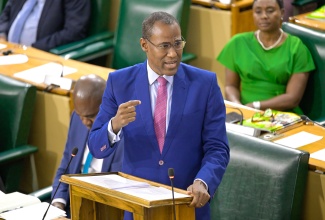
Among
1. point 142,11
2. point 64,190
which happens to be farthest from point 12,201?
point 142,11

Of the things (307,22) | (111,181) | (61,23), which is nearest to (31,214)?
(111,181)

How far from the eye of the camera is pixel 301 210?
3.82m

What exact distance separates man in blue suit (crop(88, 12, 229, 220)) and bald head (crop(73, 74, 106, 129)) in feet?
2.90

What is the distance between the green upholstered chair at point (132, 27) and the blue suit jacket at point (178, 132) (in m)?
2.71

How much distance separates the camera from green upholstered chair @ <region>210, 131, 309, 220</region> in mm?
3660

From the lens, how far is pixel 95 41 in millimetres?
6148

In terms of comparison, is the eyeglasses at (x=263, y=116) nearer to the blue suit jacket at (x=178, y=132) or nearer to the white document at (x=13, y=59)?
the blue suit jacket at (x=178, y=132)

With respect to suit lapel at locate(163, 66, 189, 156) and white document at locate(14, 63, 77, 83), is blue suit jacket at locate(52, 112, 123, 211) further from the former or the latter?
suit lapel at locate(163, 66, 189, 156)

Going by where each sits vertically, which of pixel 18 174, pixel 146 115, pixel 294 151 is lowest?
pixel 18 174

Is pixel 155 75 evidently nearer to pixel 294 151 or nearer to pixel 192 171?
pixel 192 171

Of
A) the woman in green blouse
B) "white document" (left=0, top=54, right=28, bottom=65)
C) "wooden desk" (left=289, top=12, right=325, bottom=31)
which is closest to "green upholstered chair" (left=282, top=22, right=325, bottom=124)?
the woman in green blouse

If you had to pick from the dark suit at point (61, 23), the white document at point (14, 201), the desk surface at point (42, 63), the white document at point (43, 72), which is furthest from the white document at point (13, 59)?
the white document at point (14, 201)

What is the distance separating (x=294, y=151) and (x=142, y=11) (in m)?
2.36

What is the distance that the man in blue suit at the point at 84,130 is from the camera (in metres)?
3.82
